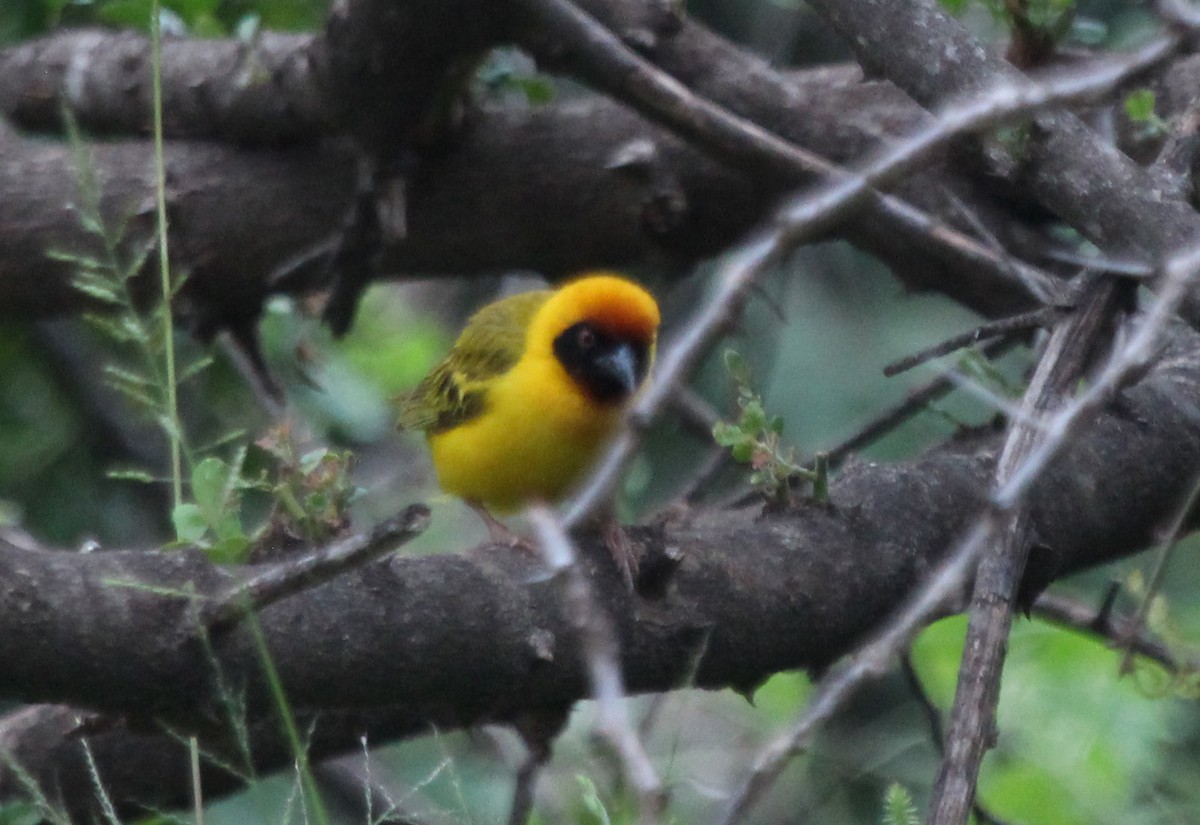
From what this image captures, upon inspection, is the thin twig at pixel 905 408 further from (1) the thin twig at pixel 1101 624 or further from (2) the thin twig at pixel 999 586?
(2) the thin twig at pixel 999 586

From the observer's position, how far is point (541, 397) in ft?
11.3

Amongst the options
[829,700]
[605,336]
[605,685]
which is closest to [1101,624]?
[605,336]

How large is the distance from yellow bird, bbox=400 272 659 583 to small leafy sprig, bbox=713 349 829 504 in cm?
76

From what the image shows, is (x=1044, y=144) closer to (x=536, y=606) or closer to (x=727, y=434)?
(x=727, y=434)

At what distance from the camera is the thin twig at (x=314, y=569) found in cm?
195

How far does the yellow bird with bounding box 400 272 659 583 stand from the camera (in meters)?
3.42

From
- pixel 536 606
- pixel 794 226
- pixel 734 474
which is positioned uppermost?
pixel 794 226

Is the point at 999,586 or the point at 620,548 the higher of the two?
the point at 999,586

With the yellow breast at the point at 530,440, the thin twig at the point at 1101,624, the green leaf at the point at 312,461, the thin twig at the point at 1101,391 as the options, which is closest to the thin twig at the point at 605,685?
the thin twig at the point at 1101,391

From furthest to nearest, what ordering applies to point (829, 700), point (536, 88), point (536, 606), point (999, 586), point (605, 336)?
1. point (536, 88)
2. point (605, 336)
3. point (536, 606)
4. point (999, 586)
5. point (829, 700)

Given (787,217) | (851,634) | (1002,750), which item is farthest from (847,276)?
(787,217)

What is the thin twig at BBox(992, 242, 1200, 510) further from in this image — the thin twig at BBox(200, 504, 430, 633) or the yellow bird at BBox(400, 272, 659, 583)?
the yellow bird at BBox(400, 272, 659, 583)

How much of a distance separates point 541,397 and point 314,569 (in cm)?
150

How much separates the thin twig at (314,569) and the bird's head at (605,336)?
1469mm
